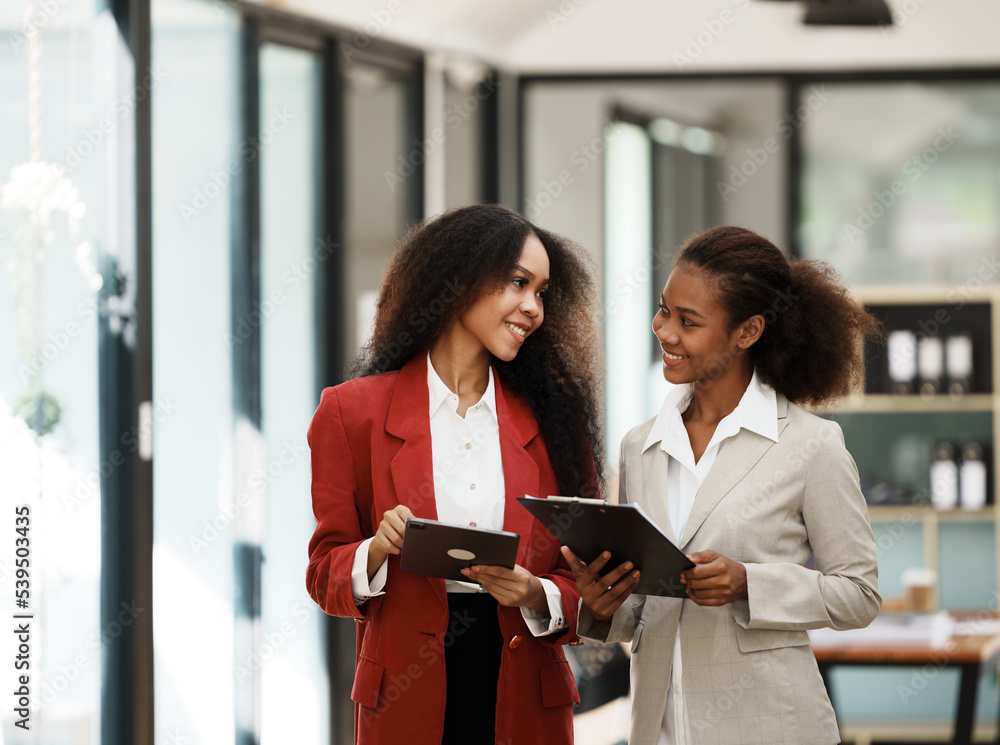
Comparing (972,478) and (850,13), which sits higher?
(850,13)

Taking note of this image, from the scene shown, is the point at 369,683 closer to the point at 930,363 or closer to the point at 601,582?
the point at 601,582

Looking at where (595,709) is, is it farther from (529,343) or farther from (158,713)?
(529,343)

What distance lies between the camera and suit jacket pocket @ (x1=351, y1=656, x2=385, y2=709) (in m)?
1.76

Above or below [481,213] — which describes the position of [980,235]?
above

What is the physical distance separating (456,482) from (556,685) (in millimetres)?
406

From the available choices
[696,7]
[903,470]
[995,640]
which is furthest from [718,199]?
[995,640]

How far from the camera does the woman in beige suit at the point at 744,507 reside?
1.71 metres

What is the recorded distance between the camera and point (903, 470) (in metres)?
5.01

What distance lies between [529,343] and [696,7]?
11.4 ft

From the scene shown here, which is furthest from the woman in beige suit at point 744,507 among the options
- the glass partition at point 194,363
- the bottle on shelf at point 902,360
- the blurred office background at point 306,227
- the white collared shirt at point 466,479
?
the bottle on shelf at point 902,360

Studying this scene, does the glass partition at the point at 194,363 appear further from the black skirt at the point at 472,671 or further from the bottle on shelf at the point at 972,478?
the bottle on shelf at the point at 972,478

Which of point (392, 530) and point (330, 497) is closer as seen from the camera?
point (392, 530)

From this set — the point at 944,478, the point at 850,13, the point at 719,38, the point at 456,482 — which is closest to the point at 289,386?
the point at 456,482

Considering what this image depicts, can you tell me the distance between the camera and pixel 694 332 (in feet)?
6.04
